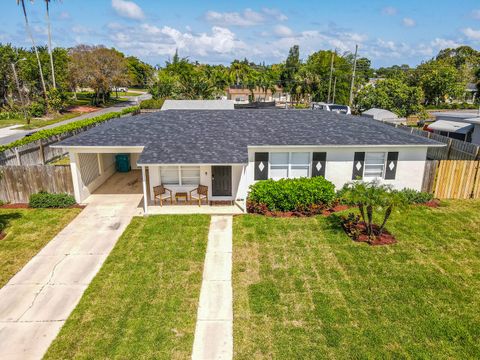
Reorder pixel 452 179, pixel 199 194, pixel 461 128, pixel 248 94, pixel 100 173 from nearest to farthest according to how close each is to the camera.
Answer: pixel 199 194, pixel 452 179, pixel 100 173, pixel 461 128, pixel 248 94

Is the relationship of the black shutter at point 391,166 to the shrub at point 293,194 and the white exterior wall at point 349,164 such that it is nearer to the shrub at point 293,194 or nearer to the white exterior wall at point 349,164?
the white exterior wall at point 349,164

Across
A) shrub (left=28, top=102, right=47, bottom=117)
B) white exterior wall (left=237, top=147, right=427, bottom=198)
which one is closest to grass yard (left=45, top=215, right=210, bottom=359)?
white exterior wall (left=237, top=147, right=427, bottom=198)

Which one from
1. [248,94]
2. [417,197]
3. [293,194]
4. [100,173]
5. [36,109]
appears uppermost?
[248,94]

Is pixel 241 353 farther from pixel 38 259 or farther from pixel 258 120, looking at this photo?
pixel 258 120

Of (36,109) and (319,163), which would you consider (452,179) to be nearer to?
(319,163)

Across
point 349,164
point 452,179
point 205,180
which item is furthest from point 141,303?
point 452,179

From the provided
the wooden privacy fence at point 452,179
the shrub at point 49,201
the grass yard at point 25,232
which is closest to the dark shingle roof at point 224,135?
the wooden privacy fence at point 452,179
